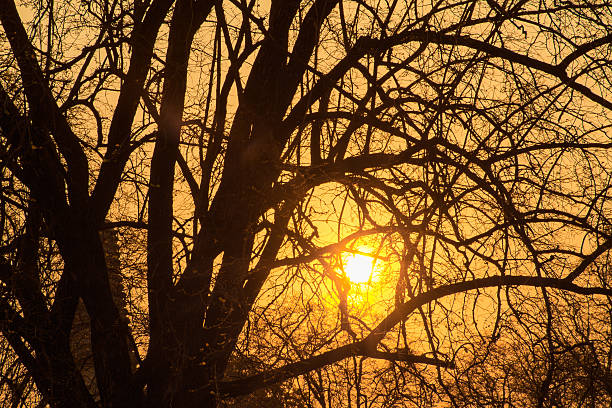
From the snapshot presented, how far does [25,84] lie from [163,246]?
1.43m

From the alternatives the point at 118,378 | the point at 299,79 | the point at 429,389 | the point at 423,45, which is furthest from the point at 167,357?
the point at 423,45

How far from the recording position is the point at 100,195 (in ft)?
15.0

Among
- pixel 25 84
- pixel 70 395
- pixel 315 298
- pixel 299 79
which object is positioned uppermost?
pixel 299 79

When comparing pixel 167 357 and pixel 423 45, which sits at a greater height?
pixel 423 45

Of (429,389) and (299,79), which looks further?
(299,79)

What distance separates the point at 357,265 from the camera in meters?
4.21

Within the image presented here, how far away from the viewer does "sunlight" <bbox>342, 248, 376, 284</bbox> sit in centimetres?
411

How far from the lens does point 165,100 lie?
4461 mm

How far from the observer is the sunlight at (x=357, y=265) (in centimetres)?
411

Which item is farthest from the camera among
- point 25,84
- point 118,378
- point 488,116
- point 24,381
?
point 488,116

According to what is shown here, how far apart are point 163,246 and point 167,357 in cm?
78

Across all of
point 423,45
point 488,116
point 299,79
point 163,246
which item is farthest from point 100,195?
point 488,116

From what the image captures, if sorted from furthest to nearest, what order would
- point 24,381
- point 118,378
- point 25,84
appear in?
point 118,378, point 24,381, point 25,84

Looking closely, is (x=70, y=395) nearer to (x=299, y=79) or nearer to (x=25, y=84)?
→ (x=25, y=84)
